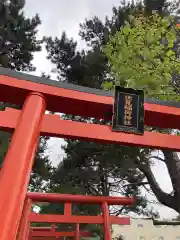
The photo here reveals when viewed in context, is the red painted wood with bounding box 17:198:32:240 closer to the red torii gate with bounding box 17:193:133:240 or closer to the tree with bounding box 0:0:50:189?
the red torii gate with bounding box 17:193:133:240

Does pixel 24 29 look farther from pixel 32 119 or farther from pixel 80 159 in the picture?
pixel 32 119

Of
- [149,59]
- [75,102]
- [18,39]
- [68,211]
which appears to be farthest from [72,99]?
[18,39]

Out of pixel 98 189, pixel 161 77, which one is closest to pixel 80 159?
pixel 98 189

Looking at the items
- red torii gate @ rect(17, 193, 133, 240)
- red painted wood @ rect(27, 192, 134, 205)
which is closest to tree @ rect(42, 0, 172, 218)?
red torii gate @ rect(17, 193, 133, 240)

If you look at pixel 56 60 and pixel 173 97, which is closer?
pixel 173 97

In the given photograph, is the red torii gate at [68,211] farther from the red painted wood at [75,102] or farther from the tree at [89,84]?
the tree at [89,84]

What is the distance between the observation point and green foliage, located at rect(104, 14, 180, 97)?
524 cm

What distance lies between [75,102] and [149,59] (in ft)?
6.81

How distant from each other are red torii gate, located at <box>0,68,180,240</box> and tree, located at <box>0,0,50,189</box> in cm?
807

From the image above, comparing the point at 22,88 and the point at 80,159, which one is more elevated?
the point at 80,159

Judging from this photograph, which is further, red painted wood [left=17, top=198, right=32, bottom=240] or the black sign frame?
red painted wood [left=17, top=198, right=32, bottom=240]

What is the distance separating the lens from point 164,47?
17.6 feet

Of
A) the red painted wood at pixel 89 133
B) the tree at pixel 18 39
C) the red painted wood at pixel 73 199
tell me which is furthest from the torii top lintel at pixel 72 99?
the tree at pixel 18 39

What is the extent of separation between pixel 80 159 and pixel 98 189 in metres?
1.95
